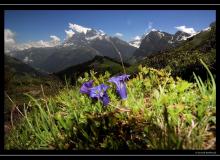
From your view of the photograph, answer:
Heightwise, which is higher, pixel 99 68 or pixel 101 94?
pixel 99 68

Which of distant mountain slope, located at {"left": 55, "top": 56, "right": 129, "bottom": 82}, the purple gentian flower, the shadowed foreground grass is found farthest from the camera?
distant mountain slope, located at {"left": 55, "top": 56, "right": 129, "bottom": 82}

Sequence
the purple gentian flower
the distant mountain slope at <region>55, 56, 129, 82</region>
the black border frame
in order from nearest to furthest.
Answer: the black border frame
the purple gentian flower
the distant mountain slope at <region>55, 56, 129, 82</region>

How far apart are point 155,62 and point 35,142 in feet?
11.8

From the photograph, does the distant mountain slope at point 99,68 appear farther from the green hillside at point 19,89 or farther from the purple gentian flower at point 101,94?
the purple gentian flower at point 101,94

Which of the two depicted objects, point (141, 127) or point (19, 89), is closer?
point (141, 127)

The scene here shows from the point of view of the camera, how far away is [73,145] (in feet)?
8.52

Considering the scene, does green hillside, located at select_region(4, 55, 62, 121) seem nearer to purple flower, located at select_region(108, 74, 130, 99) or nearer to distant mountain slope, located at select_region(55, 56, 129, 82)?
distant mountain slope, located at select_region(55, 56, 129, 82)

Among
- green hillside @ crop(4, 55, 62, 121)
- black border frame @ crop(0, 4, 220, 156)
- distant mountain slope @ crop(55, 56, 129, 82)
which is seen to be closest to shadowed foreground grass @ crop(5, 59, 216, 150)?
black border frame @ crop(0, 4, 220, 156)
